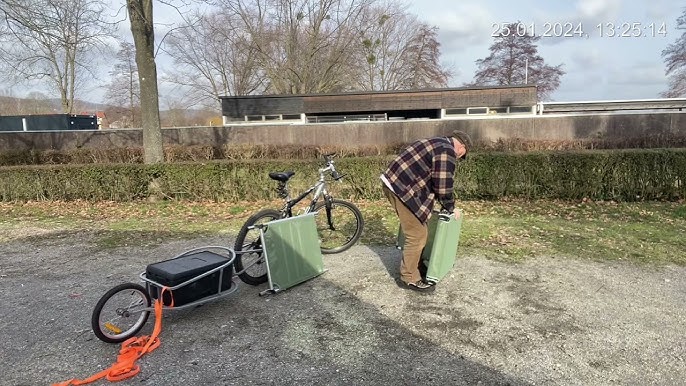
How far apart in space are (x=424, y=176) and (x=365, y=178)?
474 centimetres

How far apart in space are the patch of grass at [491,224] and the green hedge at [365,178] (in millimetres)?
246

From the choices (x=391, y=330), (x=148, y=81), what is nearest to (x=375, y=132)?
(x=148, y=81)

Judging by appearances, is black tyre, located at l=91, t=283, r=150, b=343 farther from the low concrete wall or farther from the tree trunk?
the low concrete wall

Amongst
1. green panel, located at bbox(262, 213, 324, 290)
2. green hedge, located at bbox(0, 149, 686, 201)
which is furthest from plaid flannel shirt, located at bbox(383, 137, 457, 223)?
green hedge, located at bbox(0, 149, 686, 201)

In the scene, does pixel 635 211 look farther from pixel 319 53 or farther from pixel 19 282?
pixel 319 53

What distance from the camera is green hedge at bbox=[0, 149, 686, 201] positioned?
7.91m

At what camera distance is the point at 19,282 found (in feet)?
15.3

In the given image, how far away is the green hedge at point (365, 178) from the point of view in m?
7.91

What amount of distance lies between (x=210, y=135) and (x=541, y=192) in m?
12.0

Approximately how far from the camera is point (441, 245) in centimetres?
401

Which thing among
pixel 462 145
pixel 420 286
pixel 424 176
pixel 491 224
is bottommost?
pixel 420 286

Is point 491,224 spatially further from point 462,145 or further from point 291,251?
point 291,251

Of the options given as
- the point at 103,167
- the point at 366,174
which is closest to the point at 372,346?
the point at 366,174

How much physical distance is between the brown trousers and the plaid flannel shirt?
0.08 metres
